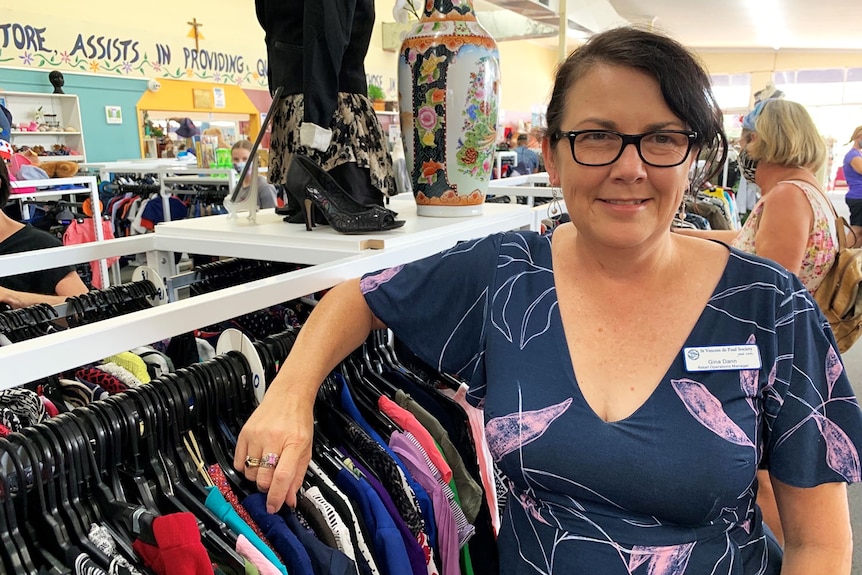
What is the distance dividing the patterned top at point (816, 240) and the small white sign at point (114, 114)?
6.91 metres

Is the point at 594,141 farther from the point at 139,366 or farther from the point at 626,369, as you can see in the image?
the point at 139,366

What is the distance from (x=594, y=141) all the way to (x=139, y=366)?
34.6 inches

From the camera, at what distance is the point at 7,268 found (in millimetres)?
1240

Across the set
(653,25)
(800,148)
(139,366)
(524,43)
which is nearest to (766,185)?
(800,148)

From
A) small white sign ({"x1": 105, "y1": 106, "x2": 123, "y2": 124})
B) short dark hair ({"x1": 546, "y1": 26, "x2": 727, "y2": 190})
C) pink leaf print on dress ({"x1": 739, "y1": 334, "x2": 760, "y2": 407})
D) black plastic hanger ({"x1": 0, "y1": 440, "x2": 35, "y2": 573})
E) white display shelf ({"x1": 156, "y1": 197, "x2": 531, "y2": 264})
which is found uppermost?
small white sign ({"x1": 105, "y1": 106, "x2": 123, "y2": 124})

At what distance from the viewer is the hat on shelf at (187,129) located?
7.54m

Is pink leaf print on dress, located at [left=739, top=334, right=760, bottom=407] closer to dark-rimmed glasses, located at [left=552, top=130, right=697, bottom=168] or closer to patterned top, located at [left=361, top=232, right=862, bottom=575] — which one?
patterned top, located at [left=361, top=232, right=862, bottom=575]

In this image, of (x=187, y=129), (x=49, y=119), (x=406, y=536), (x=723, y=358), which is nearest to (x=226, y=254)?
(x=406, y=536)

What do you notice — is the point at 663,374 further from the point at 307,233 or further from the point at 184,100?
the point at 184,100

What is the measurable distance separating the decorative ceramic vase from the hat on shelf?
662 cm

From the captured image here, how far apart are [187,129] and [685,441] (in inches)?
304

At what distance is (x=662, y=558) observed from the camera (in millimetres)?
882

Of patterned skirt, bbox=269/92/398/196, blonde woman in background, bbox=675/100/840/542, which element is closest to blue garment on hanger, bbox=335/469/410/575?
patterned skirt, bbox=269/92/398/196

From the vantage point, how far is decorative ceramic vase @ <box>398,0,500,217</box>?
1.56 m
